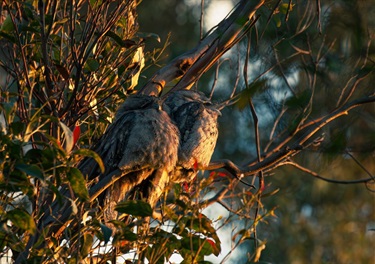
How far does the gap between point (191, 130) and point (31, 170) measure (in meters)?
1.03

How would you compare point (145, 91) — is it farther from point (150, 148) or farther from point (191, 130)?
point (150, 148)

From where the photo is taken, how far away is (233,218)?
252 cm

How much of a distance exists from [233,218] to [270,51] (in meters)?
1.39

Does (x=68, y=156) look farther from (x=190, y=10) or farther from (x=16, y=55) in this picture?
(x=190, y=10)

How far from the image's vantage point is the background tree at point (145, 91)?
220cm

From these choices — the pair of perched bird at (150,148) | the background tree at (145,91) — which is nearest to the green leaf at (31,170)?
the background tree at (145,91)

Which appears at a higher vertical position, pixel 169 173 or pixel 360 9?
pixel 360 9

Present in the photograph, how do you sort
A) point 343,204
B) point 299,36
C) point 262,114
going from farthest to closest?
point 343,204 < point 262,114 < point 299,36

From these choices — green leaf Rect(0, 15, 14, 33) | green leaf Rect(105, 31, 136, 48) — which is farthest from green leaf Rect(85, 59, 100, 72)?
green leaf Rect(0, 15, 14, 33)

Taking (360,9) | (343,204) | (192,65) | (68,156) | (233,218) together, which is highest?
(360,9)

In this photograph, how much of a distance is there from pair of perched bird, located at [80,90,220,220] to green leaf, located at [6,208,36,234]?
0.47 metres

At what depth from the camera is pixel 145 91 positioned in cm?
324

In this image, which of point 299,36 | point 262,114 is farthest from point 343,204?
point 299,36

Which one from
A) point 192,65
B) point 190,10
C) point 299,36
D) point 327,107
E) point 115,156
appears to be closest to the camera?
point 115,156
